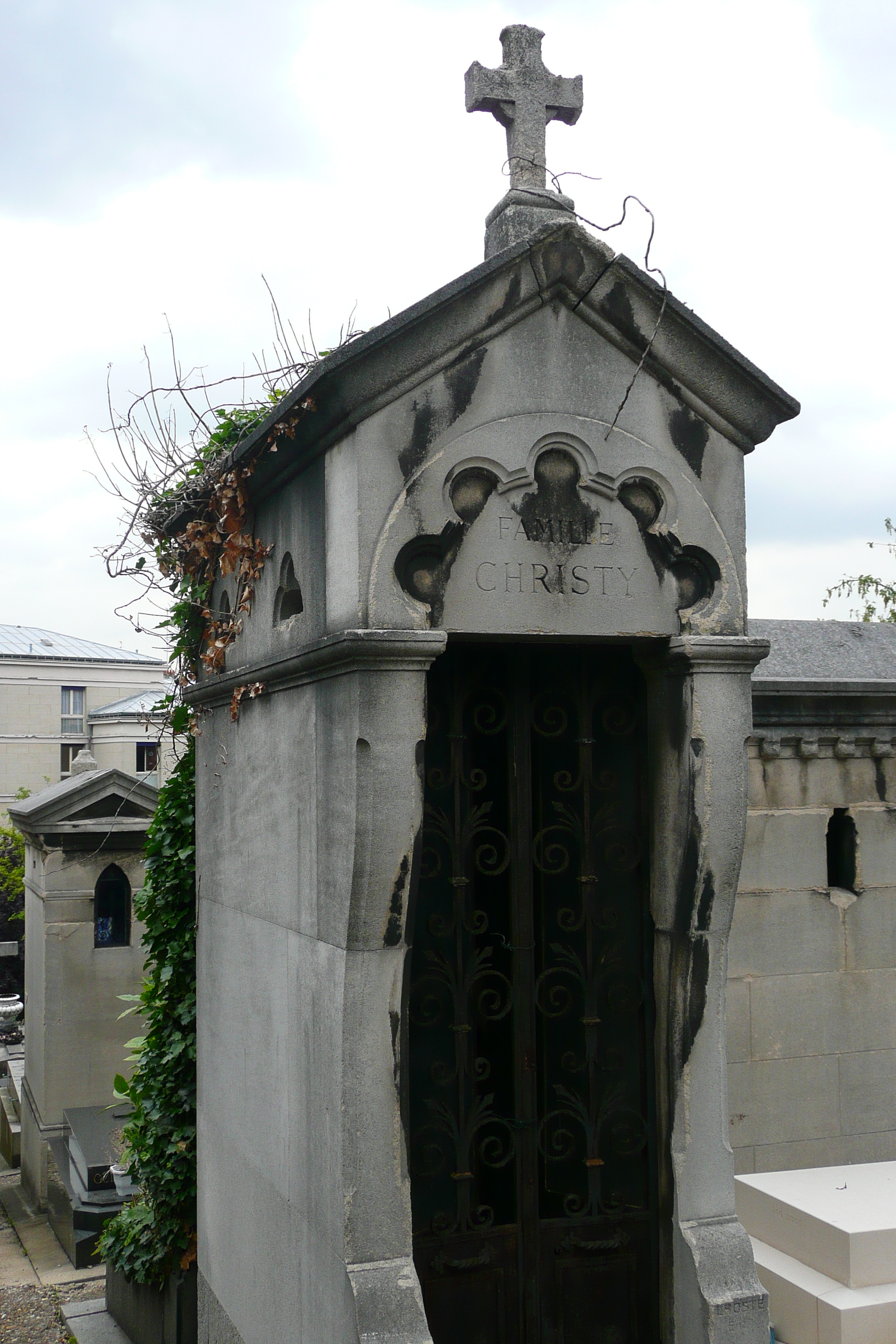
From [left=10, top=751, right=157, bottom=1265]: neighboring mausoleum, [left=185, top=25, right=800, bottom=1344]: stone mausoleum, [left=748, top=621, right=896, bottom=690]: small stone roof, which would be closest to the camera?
[left=185, top=25, right=800, bottom=1344]: stone mausoleum

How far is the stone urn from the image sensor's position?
65.7 ft

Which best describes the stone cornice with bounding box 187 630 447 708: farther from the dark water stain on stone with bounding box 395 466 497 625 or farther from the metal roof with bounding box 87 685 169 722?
the metal roof with bounding box 87 685 169 722

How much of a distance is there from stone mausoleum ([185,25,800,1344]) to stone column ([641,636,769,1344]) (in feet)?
Answer: 0.04

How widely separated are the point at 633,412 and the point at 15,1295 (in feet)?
26.9

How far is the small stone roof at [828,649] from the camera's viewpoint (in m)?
6.82

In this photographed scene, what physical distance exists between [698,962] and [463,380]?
6.42 ft

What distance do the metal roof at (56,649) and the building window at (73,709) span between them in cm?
129

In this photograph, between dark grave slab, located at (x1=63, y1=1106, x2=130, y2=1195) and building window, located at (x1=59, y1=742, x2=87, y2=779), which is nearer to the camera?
dark grave slab, located at (x1=63, y1=1106, x2=130, y2=1195)

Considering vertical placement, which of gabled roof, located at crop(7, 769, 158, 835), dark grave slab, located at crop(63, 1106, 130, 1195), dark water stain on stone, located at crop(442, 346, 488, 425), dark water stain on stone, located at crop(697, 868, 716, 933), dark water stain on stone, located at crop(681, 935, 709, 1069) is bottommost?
dark grave slab, located at crop(63, 1106, 130, 1195)

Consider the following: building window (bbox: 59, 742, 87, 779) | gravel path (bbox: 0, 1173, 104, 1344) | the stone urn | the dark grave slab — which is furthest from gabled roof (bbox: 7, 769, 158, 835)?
building window (bbox: 59, 742, 87, 779)

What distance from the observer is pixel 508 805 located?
12.7 feet

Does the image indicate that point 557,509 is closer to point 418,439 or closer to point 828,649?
point 418,439

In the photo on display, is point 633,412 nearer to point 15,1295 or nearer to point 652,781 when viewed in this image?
point 652,781

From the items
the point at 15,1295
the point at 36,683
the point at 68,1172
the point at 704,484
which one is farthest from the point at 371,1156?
the point at 36,683
